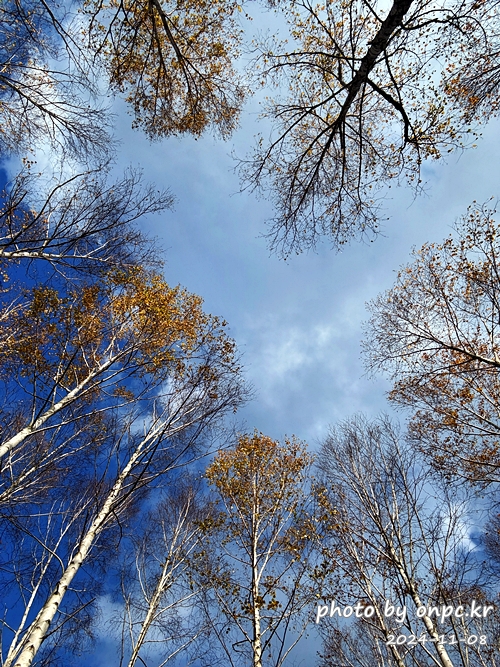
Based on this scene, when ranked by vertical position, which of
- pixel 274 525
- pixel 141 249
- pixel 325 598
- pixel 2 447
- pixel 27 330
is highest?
pixel 141 249

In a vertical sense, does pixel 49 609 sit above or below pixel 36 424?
below

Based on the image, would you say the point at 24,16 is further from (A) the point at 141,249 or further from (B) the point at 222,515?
(B) the point at 222,515

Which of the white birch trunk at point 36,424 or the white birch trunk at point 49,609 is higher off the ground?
the white birch trunk at point 36,424

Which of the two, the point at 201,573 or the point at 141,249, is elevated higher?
the point at 141,249

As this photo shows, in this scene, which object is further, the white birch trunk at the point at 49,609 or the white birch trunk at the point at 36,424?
the white birch trunk at the point at 36,424

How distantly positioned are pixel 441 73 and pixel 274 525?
28.7 ft

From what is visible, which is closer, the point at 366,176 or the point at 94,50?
the point at 94,50

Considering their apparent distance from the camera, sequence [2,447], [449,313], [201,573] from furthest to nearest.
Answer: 1. [201,573]
2. [449,313]
3. [2,447]

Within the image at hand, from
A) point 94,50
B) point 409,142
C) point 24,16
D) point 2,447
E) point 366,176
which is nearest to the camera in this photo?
point 2,447

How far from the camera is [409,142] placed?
5535 millimetres

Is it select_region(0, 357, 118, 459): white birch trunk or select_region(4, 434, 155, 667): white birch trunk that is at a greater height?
select_region(0, 357, 118, 459): white birch trunk

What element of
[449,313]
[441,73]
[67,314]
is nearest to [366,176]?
[441,73]

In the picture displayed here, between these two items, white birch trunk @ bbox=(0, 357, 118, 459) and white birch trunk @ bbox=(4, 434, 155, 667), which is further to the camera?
white birch trunk @ bbox=(0, 357, 118, 459)

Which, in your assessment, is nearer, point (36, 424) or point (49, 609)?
point (49, 609)
